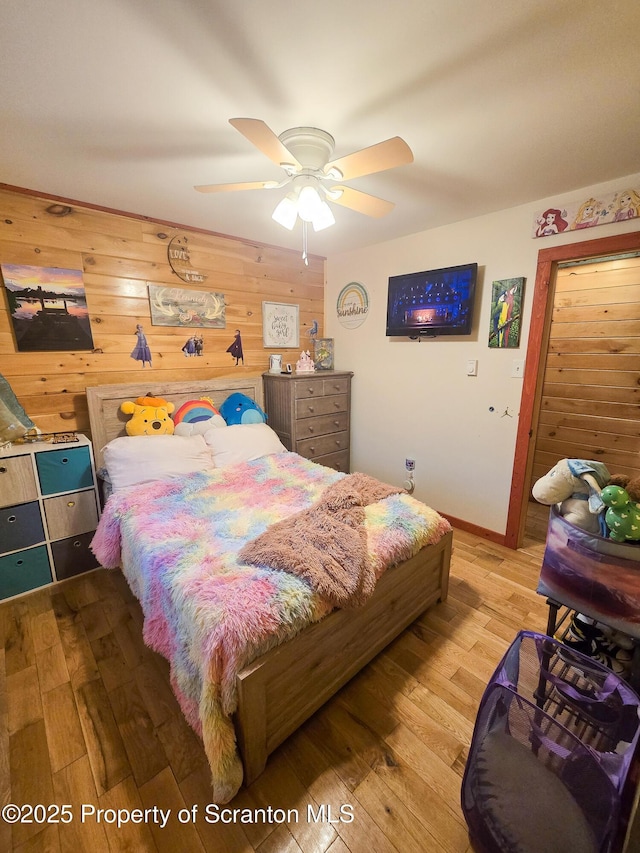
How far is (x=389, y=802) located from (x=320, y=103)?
2428 millimetres

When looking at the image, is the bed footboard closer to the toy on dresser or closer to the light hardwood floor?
the light hardwood floor

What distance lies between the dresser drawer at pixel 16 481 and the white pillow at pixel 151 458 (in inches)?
14.6

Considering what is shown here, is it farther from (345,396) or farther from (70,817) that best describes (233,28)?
(345,396)

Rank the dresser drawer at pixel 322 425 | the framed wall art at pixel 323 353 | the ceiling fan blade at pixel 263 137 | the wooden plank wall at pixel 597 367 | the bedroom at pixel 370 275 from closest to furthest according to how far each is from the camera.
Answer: the ceiling fan blade at pixel 263 137, the bedroom at pixel 370 275, the wooden plank wall at pixel 597 367, the dresser drawer at pixel 322 425, the framed wall art at pixel 323 353

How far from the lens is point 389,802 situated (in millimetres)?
1112

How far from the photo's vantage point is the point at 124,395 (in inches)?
95.4

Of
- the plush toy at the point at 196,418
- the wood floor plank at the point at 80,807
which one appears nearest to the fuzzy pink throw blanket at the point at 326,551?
the wood floor plank at the point at 80,807

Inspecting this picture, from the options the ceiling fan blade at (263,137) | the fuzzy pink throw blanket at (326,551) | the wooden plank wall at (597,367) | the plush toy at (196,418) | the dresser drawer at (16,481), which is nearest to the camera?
the ceiling fan blade at (263,137)

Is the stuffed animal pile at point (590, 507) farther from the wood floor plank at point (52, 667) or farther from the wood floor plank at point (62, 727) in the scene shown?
the wood floor plank at point (52, 667)

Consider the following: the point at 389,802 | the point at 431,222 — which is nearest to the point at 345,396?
the point at 431,222

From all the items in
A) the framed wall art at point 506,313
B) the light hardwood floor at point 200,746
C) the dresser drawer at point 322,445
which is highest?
the framed wall art at point 506,313

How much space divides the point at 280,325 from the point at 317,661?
2.71 m

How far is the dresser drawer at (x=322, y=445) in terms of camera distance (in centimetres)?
313

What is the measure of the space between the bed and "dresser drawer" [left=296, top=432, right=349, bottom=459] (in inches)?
32.4
